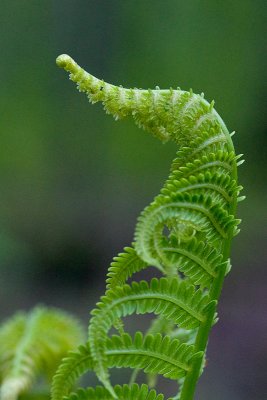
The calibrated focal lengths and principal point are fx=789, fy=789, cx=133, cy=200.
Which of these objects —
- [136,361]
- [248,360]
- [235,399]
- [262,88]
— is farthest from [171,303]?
[262,88]

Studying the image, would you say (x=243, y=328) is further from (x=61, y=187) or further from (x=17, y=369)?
(x=17, y=369)

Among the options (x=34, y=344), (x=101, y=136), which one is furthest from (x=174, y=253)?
(x=101, y=136)

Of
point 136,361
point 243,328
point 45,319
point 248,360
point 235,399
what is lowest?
point 136,361

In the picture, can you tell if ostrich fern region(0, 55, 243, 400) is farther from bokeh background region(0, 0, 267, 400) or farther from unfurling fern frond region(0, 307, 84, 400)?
bokeh background region(0, 0, 267, 400)

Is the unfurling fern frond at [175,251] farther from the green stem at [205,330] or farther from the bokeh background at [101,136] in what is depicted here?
the bokeh background at [101,136]

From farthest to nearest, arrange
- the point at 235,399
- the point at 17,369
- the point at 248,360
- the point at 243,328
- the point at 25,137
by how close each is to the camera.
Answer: the point at 25,137 < the point at 243,328 < the point at 248,360 < the point at 235,399 < the point at 17,369

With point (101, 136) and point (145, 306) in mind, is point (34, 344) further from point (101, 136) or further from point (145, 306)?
point (101, 136)
